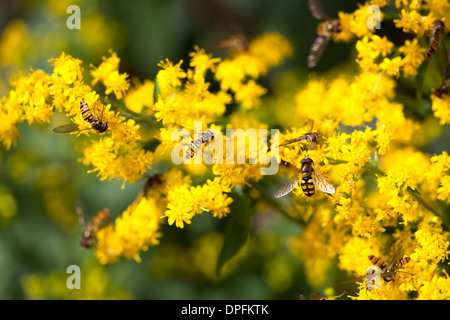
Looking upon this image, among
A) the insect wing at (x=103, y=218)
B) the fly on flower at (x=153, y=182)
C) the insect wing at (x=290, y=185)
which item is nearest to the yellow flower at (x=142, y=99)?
the fly on flower at (x=153, y=182)

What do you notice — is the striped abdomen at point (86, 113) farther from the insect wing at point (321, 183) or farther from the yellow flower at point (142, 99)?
the insect wing at point (321, 183)

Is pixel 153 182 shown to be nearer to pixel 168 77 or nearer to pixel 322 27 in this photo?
pixel 168 77

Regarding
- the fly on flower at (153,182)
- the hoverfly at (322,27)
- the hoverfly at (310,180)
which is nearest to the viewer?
the hoverfly at (310,180)

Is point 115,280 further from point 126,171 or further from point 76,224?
point 126,171

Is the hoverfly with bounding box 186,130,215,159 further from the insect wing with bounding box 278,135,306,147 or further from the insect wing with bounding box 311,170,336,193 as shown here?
the insect wing with bounding box 311,170,336,193

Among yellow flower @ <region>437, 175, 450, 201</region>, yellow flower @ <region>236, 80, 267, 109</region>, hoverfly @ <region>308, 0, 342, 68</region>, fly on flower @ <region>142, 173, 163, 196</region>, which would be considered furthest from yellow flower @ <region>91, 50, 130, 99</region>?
yellow flower @ <region>437, 175, 450, 201</region>
